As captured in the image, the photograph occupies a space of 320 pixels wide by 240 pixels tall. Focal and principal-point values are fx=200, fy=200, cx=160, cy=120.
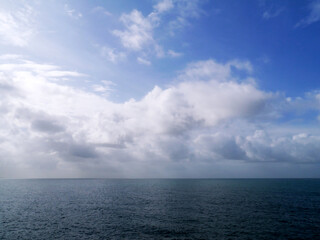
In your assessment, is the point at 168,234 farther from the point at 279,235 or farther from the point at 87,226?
the point at 279,235

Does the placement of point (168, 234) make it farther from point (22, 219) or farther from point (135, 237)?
point (22, 219)

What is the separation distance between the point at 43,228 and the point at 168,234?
3214 centimetres

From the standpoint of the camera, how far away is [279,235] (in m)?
45.2

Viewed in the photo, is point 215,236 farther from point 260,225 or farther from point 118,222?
point 118,222

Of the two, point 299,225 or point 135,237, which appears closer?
point 135,237

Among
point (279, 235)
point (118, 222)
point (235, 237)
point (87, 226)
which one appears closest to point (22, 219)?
point (87, 226)

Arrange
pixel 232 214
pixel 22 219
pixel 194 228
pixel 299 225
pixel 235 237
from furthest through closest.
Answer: pixel 232 214 → pixel 22 219 → pixel 299 225 → pixel 194 228 → pixel 235 237

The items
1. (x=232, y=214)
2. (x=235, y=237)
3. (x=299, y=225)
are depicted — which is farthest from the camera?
(x=232, y=214)

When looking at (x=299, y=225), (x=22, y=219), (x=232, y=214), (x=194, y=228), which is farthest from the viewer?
(x=232, y=214)

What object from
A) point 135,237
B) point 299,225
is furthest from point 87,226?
point 299,225

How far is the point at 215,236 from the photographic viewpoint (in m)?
44.1

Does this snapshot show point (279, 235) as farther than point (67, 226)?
No

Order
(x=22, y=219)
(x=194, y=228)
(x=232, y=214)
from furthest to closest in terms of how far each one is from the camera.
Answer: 1. (x=232, y=214)
2. (x=22, y=219)
3. (x=194, y=228)

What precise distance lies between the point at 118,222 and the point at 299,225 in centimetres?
4907
